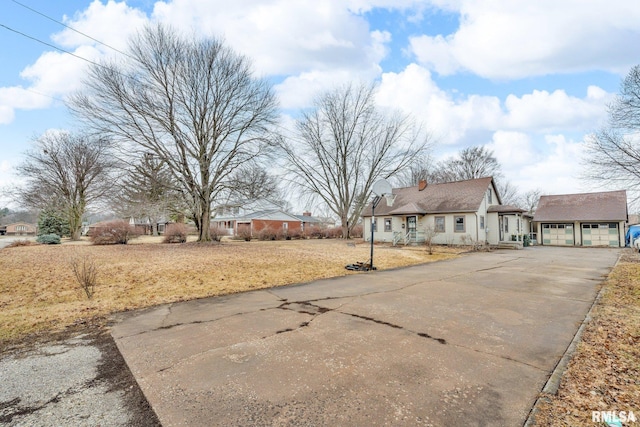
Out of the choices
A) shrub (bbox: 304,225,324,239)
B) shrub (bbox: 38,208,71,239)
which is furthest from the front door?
shrub (bbox: 38,208,71,239)

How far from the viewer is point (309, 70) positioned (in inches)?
595

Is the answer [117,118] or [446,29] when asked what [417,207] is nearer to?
[446,29]

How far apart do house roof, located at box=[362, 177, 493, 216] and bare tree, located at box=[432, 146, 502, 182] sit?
17.5 metres

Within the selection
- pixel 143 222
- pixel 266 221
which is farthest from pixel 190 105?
pixel 143 222

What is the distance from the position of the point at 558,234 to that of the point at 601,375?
98.8 feet

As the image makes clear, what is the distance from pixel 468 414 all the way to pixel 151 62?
20.2 metres

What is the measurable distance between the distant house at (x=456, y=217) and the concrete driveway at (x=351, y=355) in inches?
635

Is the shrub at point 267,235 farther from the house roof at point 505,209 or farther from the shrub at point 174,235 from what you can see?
the house roof at point 505,209

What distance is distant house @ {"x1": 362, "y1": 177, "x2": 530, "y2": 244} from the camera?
2217 centimetres

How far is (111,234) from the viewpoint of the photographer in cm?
1977

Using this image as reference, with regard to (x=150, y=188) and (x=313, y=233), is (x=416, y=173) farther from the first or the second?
(x=150, y=188)

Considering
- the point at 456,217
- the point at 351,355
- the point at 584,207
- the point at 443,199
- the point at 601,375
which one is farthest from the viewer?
the point at 584,207

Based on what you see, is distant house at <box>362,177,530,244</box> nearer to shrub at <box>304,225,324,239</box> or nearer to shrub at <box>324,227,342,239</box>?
shrub at <box>324,227,342,239</box>

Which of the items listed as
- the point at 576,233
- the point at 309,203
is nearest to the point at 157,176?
the point at 309,203
